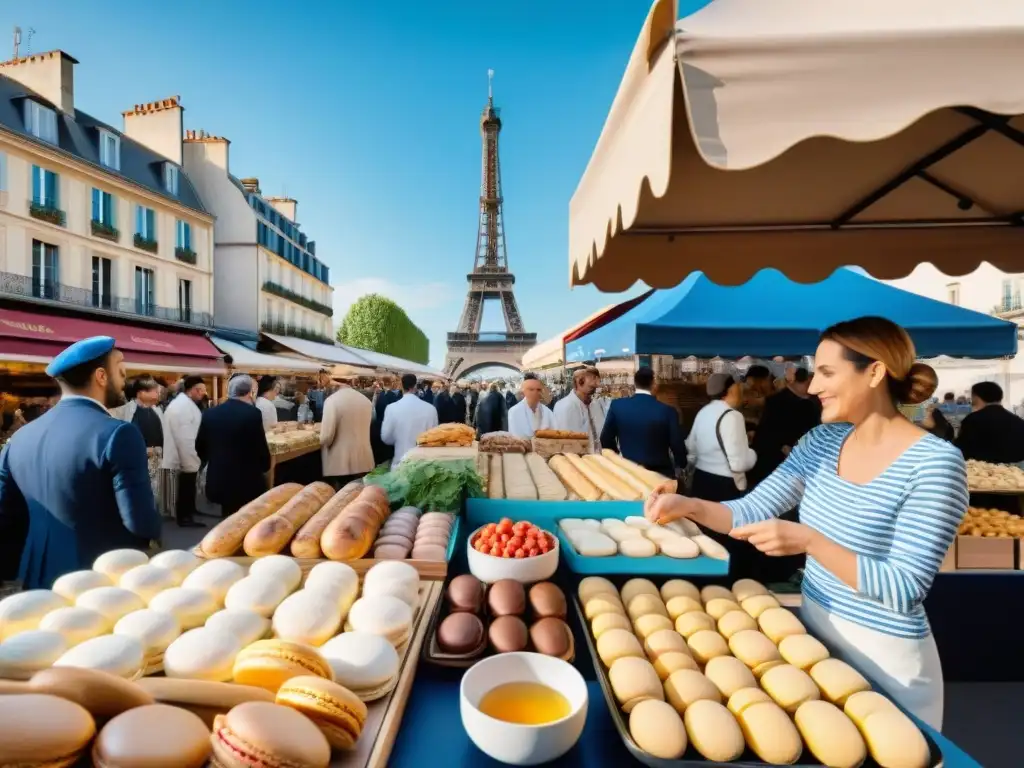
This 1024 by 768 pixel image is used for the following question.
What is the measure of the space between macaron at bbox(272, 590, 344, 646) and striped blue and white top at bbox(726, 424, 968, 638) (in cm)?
144

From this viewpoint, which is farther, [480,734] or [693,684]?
[693,684]

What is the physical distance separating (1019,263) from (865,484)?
2461 mm

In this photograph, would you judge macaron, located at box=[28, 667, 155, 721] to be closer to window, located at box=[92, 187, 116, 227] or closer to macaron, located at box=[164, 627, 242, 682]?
macaron, located at box=[164, 627, 242, 682]

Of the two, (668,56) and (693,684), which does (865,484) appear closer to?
(693,684)

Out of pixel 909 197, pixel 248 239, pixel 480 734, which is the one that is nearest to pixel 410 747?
pixel 480 734

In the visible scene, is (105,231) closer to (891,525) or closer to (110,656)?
(110,656)

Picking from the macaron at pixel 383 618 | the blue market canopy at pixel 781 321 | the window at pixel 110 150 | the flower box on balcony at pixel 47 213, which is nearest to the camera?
the macaron at pixel 383 618

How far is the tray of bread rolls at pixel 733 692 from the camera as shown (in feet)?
3.85

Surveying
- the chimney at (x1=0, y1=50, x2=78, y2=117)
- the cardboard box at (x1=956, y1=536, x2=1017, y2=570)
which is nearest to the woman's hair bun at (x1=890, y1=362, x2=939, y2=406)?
the cardboard box at (x1=956, y1=536, x2=1017, y2=570)

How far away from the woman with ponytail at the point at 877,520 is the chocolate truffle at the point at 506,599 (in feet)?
2.37

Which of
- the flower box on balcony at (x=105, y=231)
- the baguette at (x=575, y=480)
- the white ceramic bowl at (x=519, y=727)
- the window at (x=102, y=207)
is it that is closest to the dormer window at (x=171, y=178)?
the window at (x=102, y=207)

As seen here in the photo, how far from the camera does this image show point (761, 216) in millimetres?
2918

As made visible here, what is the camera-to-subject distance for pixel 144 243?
2223 centimetres

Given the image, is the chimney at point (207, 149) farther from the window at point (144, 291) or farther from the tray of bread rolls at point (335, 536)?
the tray of bread rolls at point (335, 536)
